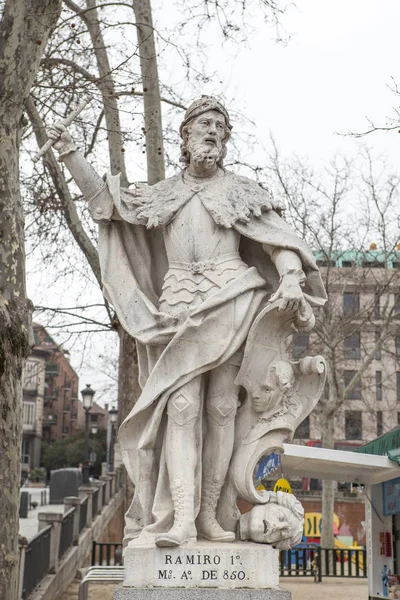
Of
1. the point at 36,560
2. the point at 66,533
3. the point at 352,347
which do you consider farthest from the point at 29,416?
the point at 36,560

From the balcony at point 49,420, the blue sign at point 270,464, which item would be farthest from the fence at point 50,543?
the balcony at point 49,420

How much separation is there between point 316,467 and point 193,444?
10484mm

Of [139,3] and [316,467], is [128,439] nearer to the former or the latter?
[316,467]

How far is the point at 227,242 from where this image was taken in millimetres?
5949

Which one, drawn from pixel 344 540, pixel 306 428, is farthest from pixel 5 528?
pixel 306 428

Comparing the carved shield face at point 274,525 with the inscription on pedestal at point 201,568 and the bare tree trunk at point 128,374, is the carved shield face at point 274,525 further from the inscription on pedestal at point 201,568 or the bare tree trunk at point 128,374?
the bare tree trunk at point 128,374

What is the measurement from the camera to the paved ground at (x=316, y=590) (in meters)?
13.1

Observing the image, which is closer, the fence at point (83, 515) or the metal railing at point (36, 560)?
the metal railing at point (36, 560)

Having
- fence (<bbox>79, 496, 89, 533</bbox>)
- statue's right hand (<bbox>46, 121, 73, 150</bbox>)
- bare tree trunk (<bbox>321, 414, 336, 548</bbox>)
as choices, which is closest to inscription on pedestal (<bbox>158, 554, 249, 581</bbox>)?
statue's right hand (<bbox>46, 121, 73, 150</bbox>)

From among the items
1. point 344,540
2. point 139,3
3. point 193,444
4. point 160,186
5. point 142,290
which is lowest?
point 344,540

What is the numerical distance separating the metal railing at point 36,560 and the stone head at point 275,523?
7527 mm

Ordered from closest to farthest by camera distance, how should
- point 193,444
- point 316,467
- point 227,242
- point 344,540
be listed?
point 193,444, point 227,242, point 316,467, point 344,540

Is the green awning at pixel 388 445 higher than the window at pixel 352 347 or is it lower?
lower

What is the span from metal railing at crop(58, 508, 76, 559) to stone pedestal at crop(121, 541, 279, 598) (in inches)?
444
